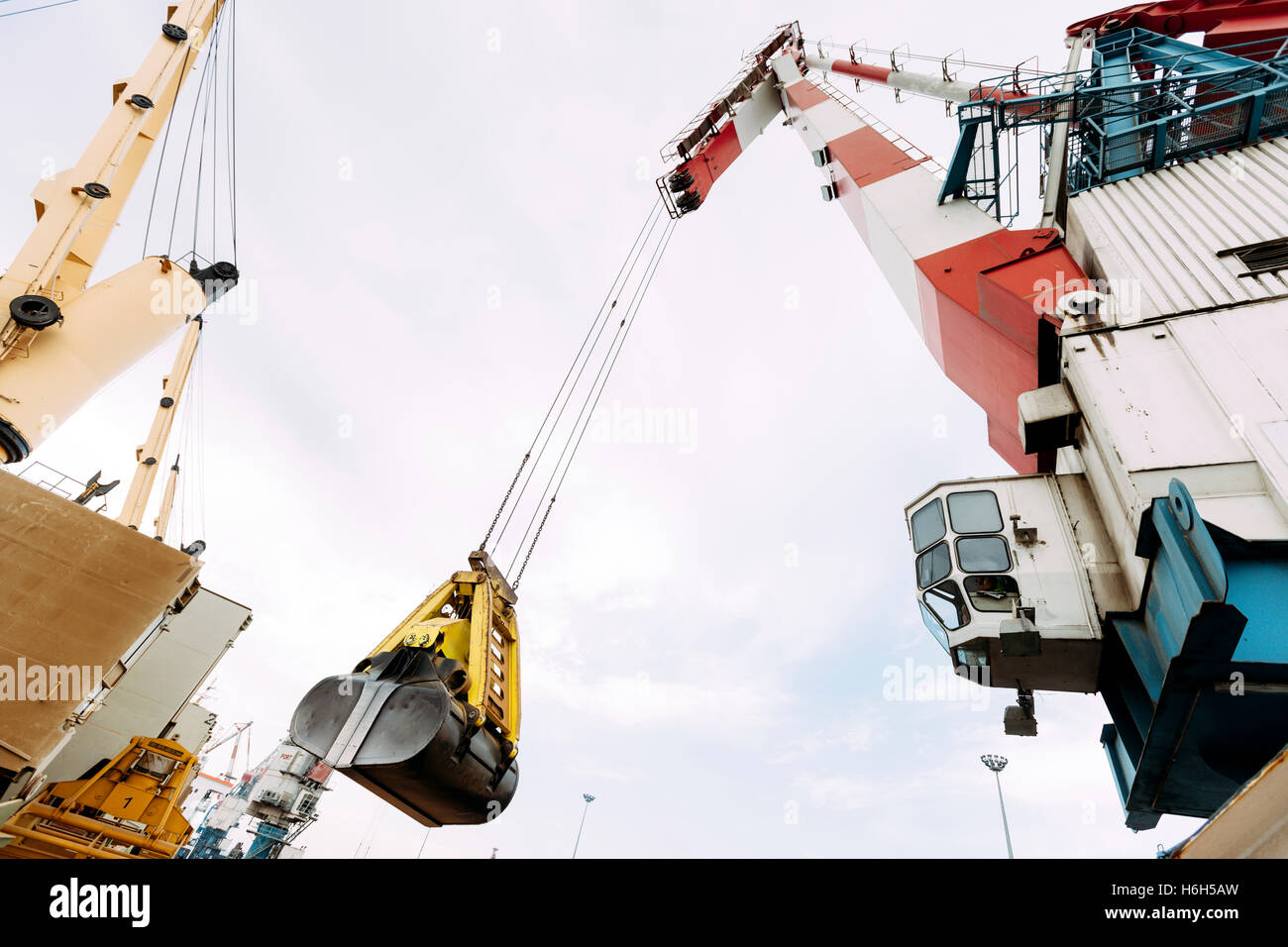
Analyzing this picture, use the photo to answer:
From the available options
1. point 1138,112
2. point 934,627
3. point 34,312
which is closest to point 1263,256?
point 1138,112

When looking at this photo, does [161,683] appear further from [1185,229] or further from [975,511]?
[1185,229]

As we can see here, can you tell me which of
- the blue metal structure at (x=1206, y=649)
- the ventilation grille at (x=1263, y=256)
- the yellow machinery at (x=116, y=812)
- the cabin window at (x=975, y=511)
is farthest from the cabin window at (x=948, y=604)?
the yellow machinery at (x=116, y=812)

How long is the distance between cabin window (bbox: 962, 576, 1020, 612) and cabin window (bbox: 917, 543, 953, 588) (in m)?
0.28

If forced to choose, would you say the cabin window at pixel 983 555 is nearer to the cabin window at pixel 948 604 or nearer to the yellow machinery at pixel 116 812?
the cabin window at pixel 948 604

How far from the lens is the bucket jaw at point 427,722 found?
386 centimetres

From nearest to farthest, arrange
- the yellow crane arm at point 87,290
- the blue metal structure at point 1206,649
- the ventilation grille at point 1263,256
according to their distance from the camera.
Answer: the blue metal structure at point 1206,649, the ventilation grille at point 1263,256, the yellow crane arm at point 87,290

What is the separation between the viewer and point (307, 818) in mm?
30000

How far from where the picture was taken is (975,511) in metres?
6.94

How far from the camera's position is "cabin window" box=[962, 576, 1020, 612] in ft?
20.8

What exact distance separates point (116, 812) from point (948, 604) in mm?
16259

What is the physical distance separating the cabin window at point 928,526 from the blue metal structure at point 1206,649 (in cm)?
184
